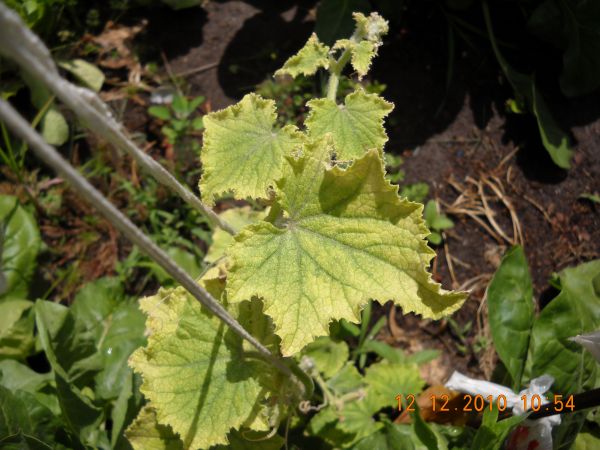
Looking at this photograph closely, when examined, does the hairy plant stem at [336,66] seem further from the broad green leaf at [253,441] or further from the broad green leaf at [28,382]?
the broad green leaf at [28,382]

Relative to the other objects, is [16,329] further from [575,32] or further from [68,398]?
[575,32]

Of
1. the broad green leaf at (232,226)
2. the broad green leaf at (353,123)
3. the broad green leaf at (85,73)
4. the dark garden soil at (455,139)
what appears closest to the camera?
the broad green leaf at (353,123)

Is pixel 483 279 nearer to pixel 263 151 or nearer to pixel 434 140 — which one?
pixel 434 140

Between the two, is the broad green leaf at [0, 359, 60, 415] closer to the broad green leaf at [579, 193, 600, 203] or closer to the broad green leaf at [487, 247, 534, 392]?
the broad green leaf at [487, 247, 534, 392]

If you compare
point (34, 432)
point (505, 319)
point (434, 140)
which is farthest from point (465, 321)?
point (34, 432)
